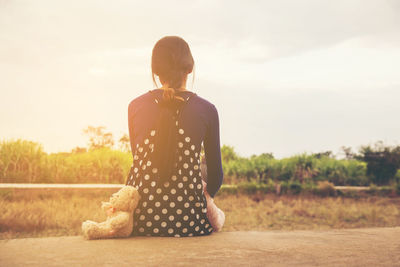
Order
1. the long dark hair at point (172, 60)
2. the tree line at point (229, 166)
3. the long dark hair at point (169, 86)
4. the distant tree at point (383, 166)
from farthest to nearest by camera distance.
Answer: the distant tree at point (383, 166), the tree line at point (229, 166), the long dark hair at point (172, 60), the long dark hair at point (169, 86)

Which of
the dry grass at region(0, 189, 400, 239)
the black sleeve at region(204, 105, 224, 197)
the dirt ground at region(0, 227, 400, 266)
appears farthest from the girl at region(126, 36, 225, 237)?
the dry grass at region(0, 189, 400, 239)

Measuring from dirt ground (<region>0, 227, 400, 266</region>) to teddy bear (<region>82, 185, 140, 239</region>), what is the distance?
83mm

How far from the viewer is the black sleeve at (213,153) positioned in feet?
9.72

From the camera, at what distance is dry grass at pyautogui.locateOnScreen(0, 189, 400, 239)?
258 inches

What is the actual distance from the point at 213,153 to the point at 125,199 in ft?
2.40

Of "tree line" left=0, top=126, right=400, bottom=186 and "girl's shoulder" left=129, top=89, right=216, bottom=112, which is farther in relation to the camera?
"tree line" left=0, top=126, right=400, bottom=186

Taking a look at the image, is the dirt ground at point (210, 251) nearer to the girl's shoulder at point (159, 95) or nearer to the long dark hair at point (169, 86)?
the long dark hair at point (169, 86)

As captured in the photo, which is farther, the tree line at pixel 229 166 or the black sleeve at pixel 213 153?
the tree line at pixel 229 166

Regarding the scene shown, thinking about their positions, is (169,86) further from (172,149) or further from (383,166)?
(383,166)

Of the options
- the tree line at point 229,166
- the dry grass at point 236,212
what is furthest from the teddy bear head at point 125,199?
the tree line at point 229,166

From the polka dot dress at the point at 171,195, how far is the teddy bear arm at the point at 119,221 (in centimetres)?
15

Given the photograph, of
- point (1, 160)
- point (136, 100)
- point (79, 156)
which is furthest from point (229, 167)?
point (136, 100)

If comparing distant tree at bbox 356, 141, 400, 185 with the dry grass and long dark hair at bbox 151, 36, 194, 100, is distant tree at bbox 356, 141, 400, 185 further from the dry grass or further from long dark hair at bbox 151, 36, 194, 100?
long dark hair at bbox 151, 36, 194, 100

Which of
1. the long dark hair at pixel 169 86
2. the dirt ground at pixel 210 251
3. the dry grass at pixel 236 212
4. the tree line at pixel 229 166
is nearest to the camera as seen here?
the dirt ground at pixel 210 251
